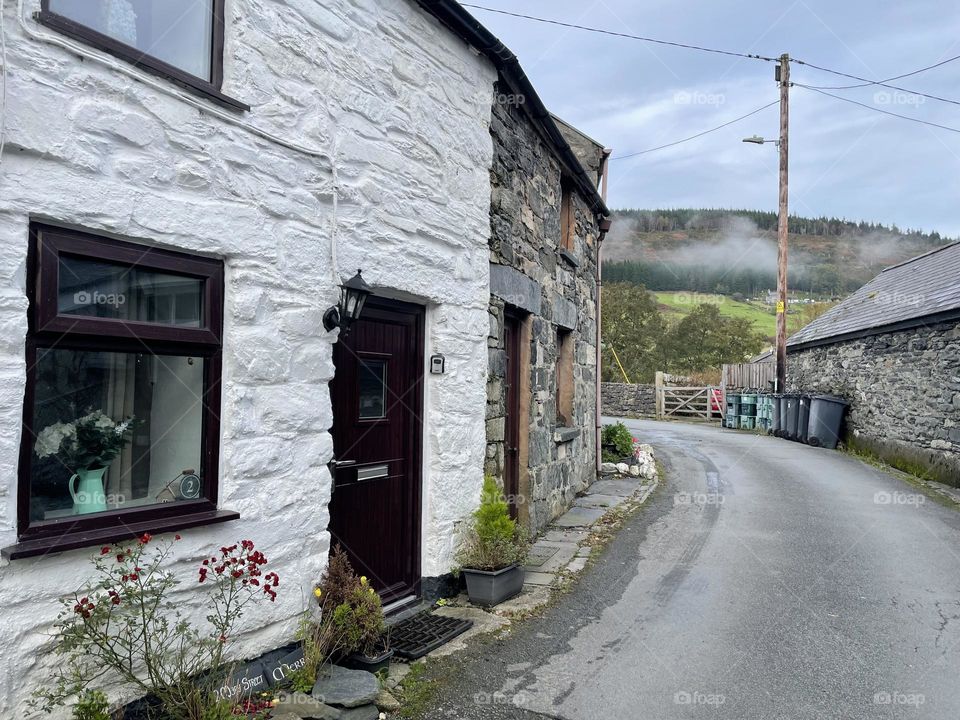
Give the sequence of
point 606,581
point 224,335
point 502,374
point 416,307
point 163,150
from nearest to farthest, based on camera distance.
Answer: point 163,150
point 224,335
point 416,307
point 606,581
point 502,374

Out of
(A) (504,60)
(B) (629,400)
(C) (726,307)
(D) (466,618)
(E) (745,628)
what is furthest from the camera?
(C) (726,307)

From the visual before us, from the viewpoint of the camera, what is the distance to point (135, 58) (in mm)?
3293

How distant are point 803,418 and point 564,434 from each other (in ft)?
35.0

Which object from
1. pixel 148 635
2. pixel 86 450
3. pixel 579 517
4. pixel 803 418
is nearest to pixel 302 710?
pixel 148 635

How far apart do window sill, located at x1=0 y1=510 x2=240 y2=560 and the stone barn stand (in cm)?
1176

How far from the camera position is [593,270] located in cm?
1124

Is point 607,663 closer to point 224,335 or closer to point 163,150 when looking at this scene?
point 224,335

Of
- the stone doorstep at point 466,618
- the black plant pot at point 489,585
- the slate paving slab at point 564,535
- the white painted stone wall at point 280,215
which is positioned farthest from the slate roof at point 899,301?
the stone doorstep at point 466,618

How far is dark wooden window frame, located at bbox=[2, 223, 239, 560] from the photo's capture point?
9.67 ft

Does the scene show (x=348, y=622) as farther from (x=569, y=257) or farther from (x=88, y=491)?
(x=569, y=257)

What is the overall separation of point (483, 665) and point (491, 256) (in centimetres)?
342

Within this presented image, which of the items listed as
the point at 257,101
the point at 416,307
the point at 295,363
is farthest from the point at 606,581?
the point at 257,101

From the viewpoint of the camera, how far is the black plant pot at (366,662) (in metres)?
4.17

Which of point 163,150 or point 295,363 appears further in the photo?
point 295,363
